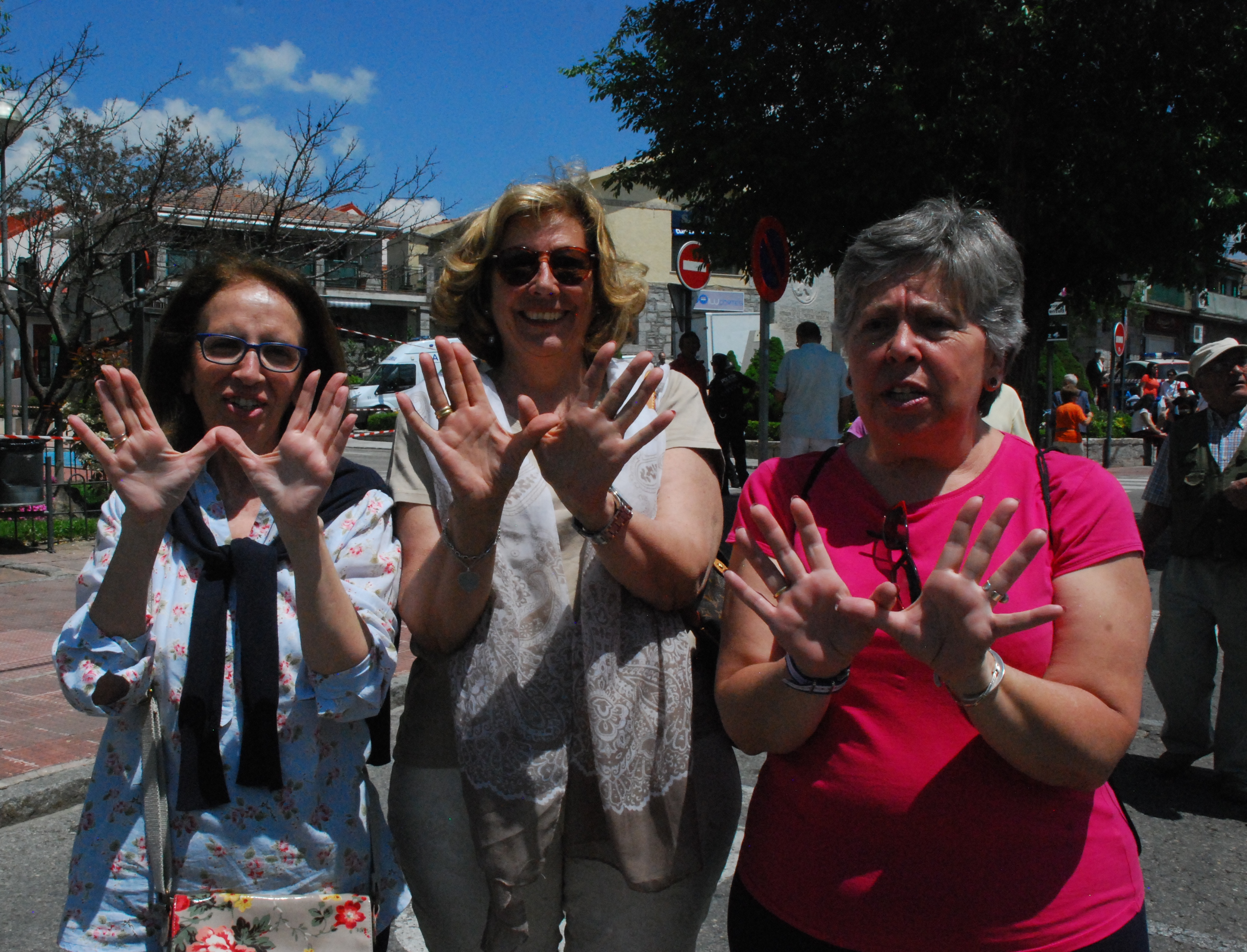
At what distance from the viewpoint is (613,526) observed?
5.83 feet

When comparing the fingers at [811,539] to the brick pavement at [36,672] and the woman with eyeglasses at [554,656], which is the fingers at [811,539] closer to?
the woman with eyeglasses at [554,656]

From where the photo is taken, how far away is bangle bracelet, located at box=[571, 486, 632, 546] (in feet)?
5.82

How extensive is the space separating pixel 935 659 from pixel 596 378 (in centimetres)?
70

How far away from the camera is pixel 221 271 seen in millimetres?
2039

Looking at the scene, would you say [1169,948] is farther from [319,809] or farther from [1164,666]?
[319,809]

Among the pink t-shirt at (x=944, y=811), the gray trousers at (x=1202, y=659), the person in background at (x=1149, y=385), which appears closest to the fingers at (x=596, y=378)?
the pink t-shirt at (x=944, y=811)

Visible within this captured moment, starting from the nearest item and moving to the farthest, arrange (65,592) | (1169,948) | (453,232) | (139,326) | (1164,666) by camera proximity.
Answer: (453,232), (1169,948), (1164,666), (139,326), (65,592)

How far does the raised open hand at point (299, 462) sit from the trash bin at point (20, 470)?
8.83 m

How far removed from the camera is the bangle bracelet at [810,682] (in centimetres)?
156

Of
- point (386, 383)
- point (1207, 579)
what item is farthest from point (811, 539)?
point (386, 383)

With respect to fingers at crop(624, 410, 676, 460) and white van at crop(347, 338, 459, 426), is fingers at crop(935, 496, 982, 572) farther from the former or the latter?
white van at crop(347, 338, 459, 426)

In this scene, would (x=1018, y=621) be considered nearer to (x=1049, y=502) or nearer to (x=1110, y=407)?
(x=1049, y=502)

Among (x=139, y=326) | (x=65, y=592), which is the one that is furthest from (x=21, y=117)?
(x=139, y=326)

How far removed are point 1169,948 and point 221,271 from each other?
329cm
